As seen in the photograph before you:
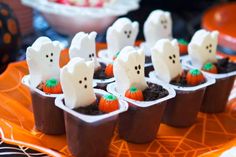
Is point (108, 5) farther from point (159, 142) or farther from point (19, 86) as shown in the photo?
point (159, 142)

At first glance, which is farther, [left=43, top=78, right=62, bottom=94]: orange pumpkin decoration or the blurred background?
the blurred background

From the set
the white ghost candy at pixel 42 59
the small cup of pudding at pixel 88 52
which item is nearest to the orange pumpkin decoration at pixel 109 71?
the small cup of pudding at pixel 88 52

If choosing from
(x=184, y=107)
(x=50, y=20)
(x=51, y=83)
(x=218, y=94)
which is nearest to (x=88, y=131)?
(x=51, y=83)

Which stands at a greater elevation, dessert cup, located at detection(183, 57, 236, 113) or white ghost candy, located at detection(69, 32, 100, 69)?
white ghost candy, located at detection(69, 32, 100, 69)

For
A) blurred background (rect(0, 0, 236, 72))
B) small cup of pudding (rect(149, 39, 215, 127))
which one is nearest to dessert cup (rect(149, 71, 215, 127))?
small cup of pudding (rect(149, 39, 215, 127))

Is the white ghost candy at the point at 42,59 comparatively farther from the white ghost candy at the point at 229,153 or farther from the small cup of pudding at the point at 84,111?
the white ghost candy at the point at 229,153

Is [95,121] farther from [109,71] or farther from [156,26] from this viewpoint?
[156,26]

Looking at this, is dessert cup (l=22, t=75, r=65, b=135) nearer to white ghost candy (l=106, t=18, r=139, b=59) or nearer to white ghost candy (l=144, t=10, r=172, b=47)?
white ghost candy (l=106, t=18, r=139, b=59)
